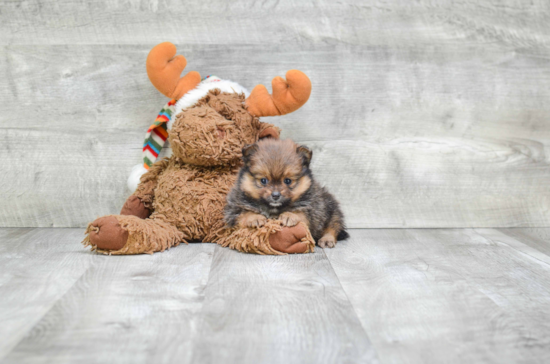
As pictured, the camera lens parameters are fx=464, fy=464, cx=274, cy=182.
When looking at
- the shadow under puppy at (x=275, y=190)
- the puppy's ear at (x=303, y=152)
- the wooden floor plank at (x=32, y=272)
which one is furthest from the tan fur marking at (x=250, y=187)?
the wooden floor plank at (x=32, y=272)

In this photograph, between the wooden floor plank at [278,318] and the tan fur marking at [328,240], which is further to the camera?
the tan fur marking at [328,240]

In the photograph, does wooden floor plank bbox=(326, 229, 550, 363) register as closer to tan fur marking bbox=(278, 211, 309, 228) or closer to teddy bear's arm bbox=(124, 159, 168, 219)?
tan fur marking bbox=(278, 211, 309, 228)

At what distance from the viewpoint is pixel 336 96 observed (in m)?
2.35

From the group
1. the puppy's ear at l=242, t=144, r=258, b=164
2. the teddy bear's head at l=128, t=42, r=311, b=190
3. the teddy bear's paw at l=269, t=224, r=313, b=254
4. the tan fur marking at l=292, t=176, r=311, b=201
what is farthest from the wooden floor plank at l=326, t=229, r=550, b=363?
the teddy bear's head at l=128, t=42, r=311, b=190

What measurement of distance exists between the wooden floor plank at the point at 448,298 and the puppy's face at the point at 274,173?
306 millimetres

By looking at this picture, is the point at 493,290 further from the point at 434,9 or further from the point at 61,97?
the point at 61,97

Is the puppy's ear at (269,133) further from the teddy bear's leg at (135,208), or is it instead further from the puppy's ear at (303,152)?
the teddy bear's leg at (135,208)

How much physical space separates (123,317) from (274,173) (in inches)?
32.3

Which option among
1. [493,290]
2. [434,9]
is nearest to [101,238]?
[493,290]

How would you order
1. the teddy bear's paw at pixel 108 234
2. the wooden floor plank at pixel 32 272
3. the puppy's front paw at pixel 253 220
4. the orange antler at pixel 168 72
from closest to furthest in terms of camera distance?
the wooden floor plank at pixel 32 272 < the teddy bear's paw at pixel 108 234 < the puppy's front paw at pixel 253 220 < the orange antler at pixel 168 72

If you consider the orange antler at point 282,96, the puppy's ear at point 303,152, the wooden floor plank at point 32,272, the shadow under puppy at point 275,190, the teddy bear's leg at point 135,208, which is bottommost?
the wooden floor plank at point 32,272

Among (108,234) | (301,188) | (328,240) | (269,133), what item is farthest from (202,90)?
(328,240)

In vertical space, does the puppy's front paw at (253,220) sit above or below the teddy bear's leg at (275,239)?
above

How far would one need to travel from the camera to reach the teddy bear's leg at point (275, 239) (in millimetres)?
1799
